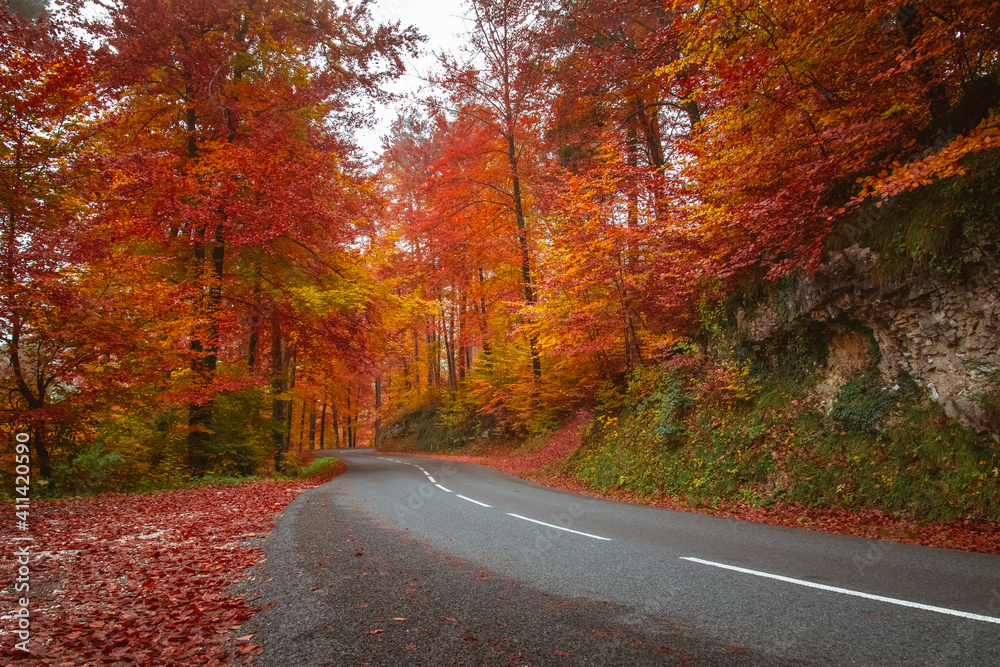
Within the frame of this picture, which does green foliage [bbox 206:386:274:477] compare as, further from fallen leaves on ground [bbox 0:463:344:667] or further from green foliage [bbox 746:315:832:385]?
green foliage [bbox 746:315:832:385]

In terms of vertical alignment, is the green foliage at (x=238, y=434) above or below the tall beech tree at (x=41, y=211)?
below

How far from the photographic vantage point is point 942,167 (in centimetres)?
560

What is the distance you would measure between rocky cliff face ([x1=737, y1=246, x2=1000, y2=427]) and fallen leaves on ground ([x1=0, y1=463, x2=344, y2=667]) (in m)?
9.10

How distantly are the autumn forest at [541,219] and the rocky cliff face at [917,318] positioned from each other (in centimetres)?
17

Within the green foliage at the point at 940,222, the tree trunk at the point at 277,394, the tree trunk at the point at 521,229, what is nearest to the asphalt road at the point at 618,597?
the green foliage at the point at 940,222

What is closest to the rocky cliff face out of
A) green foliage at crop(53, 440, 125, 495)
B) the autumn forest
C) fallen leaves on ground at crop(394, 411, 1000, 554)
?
the autumn forest

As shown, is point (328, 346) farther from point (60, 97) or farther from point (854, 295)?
point (854, 295)

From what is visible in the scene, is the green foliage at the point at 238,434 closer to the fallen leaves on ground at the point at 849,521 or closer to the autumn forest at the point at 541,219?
the autumn forest at the point at 541,219

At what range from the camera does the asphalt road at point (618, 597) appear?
2.96 meters

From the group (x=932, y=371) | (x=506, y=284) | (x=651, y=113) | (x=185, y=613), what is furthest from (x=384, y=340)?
(x=932, y=371)

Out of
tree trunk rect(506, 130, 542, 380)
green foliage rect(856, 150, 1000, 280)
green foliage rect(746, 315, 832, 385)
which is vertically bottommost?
green foliage rect(746, 315, 832, 385)

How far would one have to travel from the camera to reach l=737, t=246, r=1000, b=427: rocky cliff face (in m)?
6.35

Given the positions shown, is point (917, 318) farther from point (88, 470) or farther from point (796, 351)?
point (88, 470)

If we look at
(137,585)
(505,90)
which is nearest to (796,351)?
(137,585)
